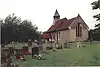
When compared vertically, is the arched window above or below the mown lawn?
above

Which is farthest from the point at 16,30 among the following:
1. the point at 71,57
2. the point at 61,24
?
the point at 71,57

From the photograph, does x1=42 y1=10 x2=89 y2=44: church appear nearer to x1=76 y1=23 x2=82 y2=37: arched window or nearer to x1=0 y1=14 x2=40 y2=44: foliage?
x1=76 y1=23 x2=82 y2=37: arched window

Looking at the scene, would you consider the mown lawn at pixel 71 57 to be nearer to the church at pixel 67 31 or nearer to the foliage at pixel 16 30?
the church at pixel 67 31

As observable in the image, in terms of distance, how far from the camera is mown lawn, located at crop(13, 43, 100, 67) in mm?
1627

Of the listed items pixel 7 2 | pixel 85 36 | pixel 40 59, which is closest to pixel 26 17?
pixel 7 2

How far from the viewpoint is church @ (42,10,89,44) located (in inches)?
64.4

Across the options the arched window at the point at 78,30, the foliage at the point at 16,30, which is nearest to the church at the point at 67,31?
the arched window at the point at 78,30

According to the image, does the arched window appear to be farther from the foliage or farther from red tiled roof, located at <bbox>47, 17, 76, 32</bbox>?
the foliage

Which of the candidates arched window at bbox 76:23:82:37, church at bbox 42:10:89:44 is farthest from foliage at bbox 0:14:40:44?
arched window at bbox 76:23:82:37

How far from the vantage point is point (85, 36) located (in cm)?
165

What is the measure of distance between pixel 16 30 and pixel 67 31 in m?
0.45

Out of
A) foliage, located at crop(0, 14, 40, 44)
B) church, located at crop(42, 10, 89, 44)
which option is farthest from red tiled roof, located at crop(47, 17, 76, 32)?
foliage, located at crop(0, 14, 40, 44)

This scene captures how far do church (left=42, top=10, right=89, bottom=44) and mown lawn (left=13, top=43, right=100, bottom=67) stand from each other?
97 mm

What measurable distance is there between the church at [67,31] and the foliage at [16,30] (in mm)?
120
